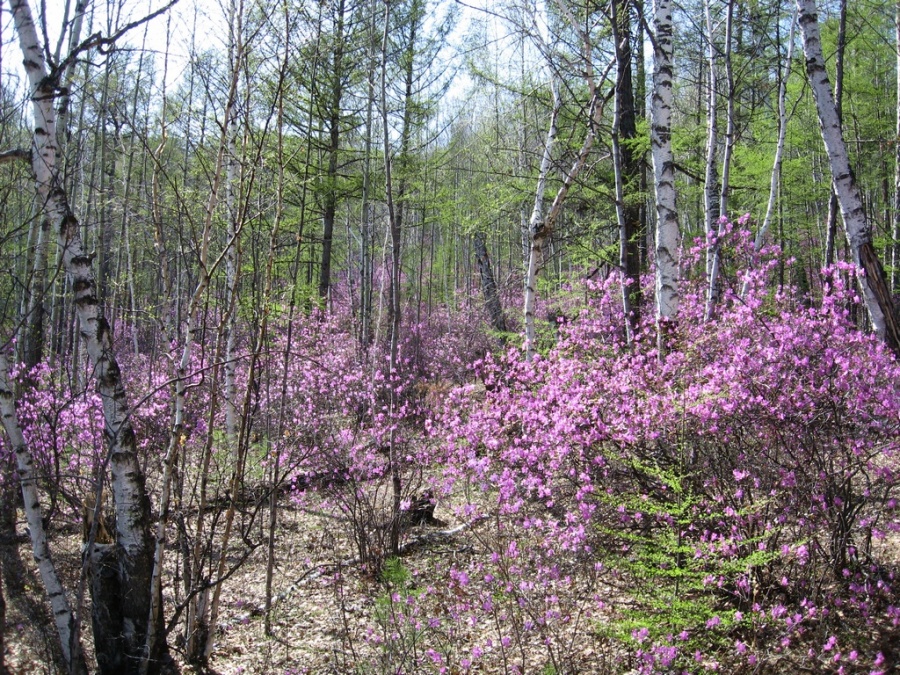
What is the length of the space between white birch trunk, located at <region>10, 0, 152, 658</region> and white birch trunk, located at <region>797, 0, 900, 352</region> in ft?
17.9

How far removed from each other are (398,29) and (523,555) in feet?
40.3

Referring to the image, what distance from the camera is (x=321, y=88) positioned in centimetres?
1236

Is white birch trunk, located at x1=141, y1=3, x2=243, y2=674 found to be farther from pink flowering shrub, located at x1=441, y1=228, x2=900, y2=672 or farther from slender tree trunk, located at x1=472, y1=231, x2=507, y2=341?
slender tree trunk, located at x1=472, y1=231, x2=507, y2=341

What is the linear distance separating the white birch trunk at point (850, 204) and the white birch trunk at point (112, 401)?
546 cm

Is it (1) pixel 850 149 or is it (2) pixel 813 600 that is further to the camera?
(1) pixel 850 149

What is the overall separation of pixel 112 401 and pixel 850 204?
5682 mm

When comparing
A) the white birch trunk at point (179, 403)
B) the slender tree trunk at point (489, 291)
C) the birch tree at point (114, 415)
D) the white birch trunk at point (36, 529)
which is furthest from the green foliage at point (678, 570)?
the slender tree trunk at point (489, 291)

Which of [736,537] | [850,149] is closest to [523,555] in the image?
[736,537]

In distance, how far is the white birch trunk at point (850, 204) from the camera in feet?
15.6

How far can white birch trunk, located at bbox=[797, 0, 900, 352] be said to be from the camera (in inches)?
187

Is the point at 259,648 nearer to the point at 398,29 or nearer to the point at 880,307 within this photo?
the point at 880,307

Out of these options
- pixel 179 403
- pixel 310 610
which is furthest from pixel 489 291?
pixel 179 403

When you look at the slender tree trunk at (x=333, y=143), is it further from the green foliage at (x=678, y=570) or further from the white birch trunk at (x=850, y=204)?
the green foliage at (x=678, y=570)

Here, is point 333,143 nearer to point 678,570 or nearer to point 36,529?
point 36,529
